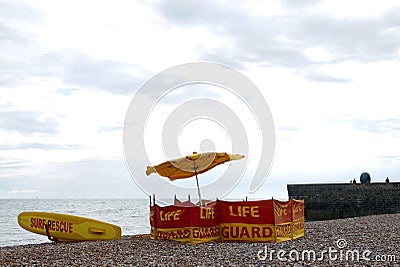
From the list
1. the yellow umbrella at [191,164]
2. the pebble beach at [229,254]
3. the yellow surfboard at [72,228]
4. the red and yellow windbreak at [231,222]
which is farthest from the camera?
the yellow surfboard at [72,228]

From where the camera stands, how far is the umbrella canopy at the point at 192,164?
53.6 ft

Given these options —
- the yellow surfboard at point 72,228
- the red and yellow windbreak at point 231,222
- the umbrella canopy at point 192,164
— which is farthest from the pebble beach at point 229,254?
the yellow surfboard at point 72,228

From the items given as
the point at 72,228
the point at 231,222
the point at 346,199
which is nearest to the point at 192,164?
the point at 231,222

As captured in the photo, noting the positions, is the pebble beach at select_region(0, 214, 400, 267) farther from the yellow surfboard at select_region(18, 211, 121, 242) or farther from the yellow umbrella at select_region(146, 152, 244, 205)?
the yellow surfboard at select_region(18, 211, 121, 242)

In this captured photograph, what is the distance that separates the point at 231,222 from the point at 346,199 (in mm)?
23191

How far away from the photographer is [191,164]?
54.7ft

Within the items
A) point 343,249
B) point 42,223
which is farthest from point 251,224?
point 42,223

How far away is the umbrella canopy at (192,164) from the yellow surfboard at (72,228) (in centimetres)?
270

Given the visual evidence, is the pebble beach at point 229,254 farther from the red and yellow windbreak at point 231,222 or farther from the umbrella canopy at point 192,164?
the umbrella canopy at point 192,164

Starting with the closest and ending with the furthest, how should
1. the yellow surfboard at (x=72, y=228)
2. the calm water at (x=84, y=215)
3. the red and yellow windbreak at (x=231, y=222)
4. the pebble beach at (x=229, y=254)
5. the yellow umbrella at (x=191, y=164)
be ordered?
1. the pebble beach at (x=229, y=254)
2. the red and yellow windbreak at (x=231, y=222)
3. the yellow umbrella at (x=191, y=164)
4. the yellow surfboard at (x=72, y=228)
5. the calm water at (x=84, y=215)

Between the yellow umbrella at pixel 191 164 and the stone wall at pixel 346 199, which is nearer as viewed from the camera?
the yellow umbrella at pixel 191 164

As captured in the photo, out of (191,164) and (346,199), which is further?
(346,199)

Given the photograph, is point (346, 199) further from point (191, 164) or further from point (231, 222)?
point (231, 222)

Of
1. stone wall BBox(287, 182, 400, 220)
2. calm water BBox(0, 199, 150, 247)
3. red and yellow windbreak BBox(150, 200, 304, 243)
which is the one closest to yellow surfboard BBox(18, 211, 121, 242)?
red and yellow windbreak BBox(150, 200, 304, 243)
